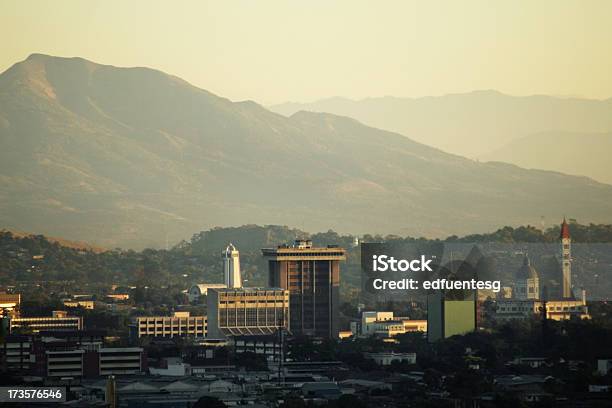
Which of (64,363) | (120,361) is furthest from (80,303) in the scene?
(64,363)

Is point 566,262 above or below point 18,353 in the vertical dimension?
above

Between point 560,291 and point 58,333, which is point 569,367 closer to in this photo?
point 58,333

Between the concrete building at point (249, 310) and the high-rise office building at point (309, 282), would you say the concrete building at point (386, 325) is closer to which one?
the high-rise office building at point (309, 282)

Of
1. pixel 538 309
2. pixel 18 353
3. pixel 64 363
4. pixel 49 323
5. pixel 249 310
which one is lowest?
pixel 64 363

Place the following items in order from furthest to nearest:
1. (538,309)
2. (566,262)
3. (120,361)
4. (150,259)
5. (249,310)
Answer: (150,259), (566,262), (538,309), (249,310), (120,361)

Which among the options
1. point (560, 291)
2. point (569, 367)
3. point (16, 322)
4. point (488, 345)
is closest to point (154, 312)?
point (16, 322)

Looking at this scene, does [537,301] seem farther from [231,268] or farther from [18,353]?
[18,353]

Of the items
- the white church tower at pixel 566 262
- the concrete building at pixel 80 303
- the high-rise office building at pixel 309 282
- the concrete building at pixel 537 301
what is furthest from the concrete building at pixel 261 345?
the white church tower at pixel 566 262
